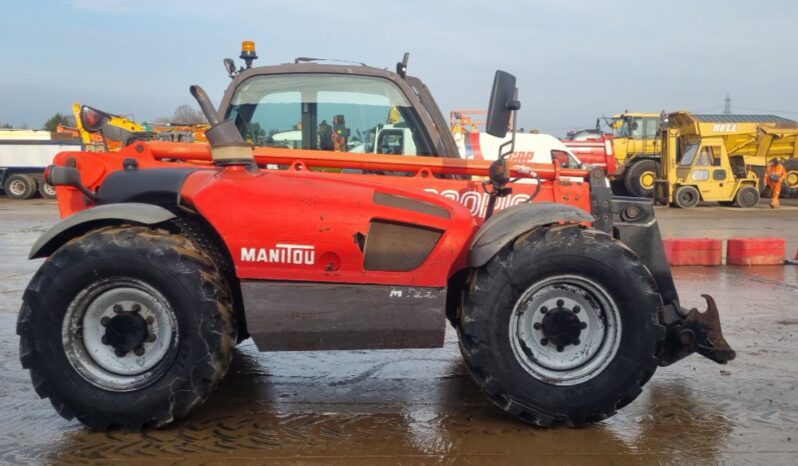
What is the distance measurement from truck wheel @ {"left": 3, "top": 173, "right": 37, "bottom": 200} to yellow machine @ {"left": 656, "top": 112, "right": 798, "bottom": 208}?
2198cm

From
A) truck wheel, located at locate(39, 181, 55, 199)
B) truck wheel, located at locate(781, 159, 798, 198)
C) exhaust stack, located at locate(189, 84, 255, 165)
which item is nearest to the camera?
exhaust stack, located at locate(189, 84, 255, 165)

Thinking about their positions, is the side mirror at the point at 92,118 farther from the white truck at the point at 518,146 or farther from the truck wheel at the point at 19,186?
the truck wheel at the point at 19,186

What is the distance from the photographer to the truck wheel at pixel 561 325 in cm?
388

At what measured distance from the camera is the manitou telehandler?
382 centimetres

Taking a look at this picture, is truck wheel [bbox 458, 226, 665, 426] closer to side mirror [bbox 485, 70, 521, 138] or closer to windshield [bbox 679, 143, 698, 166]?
side mirror [bbox 485, 70, 521, 138]

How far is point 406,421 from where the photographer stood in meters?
4.20

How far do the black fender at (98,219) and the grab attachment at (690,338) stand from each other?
9.09 ft

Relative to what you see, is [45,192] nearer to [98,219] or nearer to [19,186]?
[19,186]

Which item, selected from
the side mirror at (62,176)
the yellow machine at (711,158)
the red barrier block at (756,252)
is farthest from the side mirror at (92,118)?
the yellow machine at (711,158)

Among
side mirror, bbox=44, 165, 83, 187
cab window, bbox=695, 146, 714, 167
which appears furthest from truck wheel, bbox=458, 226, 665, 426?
cab window, bbox=695, 146, 714, 167

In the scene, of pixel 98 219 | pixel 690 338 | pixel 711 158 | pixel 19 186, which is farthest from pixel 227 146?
pixel 19 186

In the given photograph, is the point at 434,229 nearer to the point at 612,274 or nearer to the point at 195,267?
the point at 612,274

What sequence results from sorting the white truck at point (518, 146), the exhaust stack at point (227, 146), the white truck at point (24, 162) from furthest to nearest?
the white truck at point (24, 162)
the white truck at point (518, 146)
the exhaust stack at point (227, 146)

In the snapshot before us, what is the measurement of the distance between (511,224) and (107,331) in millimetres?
2142
